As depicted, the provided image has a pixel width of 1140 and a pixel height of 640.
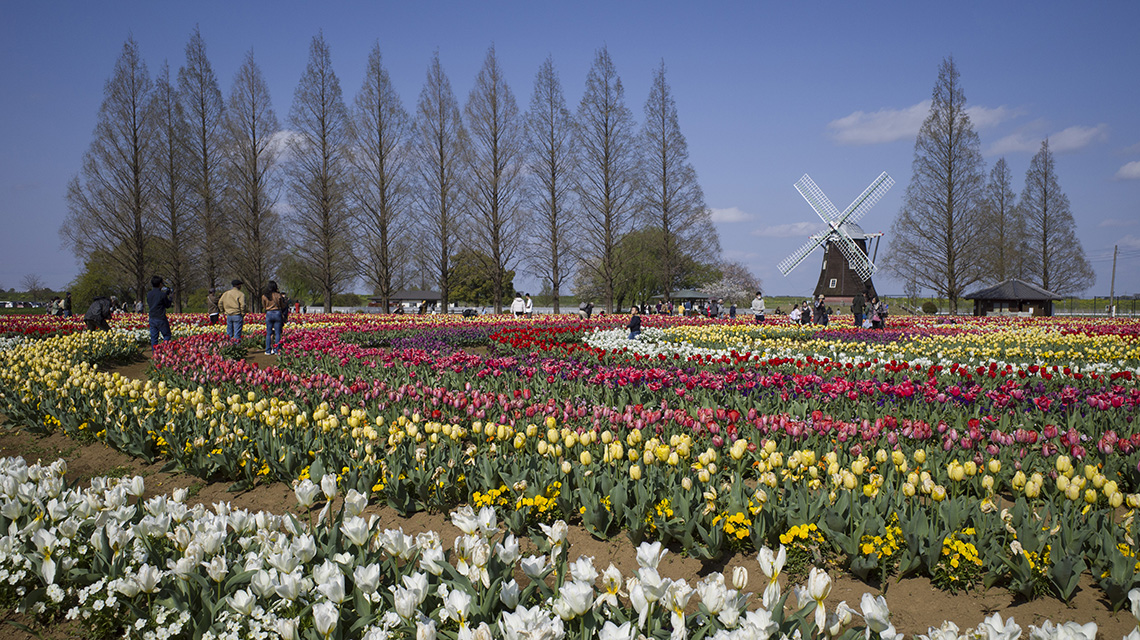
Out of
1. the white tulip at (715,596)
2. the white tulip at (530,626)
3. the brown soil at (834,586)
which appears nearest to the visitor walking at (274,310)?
the brown soil at (834,586)

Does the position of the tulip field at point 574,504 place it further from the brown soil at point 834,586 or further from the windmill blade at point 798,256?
the windmill blade at point 798,256

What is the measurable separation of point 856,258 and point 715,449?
134ft

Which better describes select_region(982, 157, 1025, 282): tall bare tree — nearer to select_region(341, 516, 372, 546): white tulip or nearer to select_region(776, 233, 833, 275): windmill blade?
select_region(776, 233, 833, 275): windmill blade

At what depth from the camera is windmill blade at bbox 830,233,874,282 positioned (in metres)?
40.8

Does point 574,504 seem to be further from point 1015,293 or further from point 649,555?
point 1015,293

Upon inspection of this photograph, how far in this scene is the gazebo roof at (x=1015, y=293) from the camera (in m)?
38.3

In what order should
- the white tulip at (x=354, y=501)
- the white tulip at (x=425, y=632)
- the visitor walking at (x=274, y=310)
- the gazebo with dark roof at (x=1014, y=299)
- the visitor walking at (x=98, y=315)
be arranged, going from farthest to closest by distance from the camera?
the gazebo with dark roof at (x=1014, y=299) → the visitor walking at (x=98, y=315) → the visitor walking at (x=274, y=310) → the white tulip at (x=354, y=501) → the white tulip at (x=425, y=632)

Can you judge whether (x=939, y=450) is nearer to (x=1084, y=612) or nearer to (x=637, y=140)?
(x=1084, y=612)

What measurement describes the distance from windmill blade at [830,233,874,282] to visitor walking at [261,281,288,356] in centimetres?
3676

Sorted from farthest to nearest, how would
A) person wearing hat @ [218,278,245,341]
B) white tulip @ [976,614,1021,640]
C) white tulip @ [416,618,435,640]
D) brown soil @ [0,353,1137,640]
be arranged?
1. person wearing hat @ [218,278,245,341]
2. brown soil @ [0,353,1137,640]
3. white tulip @ [416,618,435,640]
4. white tulip @ [976,614,1021,640]

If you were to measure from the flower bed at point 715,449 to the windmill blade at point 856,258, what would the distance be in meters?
34.8

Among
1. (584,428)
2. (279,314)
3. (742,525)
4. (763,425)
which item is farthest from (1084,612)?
(279,314)

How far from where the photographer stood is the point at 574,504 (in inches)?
140

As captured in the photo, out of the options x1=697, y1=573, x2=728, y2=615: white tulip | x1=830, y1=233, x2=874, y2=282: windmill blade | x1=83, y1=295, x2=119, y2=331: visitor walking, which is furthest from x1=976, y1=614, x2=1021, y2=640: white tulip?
Answer: x1=830, y1=233, x2=874, y2=282: windmill blade
